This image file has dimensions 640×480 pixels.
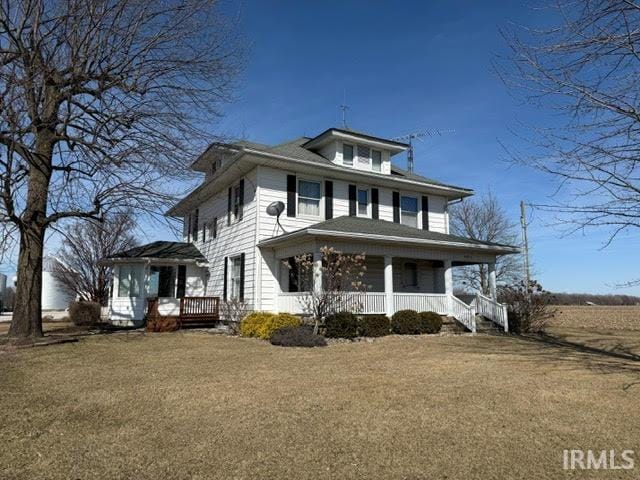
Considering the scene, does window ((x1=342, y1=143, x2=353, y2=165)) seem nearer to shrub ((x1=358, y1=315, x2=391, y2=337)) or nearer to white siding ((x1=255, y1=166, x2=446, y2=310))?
white siding ((x1=255, y1=166, x2=446, y2=310))

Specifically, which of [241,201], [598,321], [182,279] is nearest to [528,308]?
[598,321]

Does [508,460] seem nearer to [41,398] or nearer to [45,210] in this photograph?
[41,398]

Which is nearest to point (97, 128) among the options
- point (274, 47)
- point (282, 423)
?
point (274, 47)

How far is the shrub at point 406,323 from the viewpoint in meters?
14.0

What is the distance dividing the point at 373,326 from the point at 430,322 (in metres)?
2.22

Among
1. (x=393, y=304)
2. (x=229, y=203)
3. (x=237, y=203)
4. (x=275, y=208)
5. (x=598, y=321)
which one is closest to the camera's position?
(x=393, y=304)

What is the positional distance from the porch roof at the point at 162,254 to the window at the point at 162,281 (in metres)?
0.73

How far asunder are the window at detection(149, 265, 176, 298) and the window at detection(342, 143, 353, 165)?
8977 mm

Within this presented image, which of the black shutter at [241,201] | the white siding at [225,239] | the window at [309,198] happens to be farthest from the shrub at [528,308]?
the black shutter at [241,201]

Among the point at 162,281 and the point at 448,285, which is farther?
the point at 162,281

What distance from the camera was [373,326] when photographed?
1321 centimetres

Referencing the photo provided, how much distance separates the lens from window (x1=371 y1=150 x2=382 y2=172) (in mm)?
18891

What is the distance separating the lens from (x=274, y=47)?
12164mm

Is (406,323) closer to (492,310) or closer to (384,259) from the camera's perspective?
(384,259)
